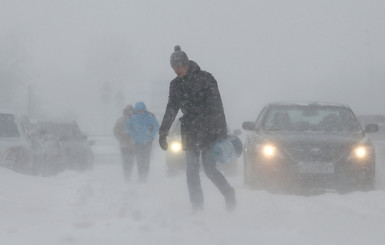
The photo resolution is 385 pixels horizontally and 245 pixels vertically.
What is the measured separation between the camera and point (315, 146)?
863cm

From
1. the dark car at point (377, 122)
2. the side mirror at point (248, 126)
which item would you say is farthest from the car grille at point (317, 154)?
the dark car at point (377, 122)

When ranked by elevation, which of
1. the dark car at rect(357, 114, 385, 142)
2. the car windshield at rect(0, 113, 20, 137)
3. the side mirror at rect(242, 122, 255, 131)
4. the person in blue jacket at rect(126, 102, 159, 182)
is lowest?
the dark car at rect(357, 114, 385, 142)

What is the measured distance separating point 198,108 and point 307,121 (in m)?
4.09

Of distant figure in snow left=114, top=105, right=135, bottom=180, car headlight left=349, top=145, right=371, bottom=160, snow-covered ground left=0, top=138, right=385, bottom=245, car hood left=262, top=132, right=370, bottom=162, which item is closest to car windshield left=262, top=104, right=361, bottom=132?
car hood left=262, top=132, right=370, bottom=162

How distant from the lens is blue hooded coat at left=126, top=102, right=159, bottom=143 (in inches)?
464

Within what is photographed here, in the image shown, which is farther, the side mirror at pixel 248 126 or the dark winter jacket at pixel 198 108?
the side mirror at pixel 248 126

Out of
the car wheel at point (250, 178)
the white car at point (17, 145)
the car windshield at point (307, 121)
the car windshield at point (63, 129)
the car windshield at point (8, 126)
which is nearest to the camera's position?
the car wheel at point (250, 178)

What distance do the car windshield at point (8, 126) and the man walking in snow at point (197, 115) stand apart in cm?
551

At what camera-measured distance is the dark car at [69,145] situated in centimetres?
1505

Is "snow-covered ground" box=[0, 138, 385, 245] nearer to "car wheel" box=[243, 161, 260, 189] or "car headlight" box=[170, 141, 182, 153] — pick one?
"car wheel" box=[243, 161, 260, 189]

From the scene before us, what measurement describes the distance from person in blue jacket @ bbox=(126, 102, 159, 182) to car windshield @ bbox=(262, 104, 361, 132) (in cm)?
244

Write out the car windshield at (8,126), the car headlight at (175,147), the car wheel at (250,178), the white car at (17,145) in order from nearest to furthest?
the car wheel at (250,178)
the white car at (17,145)
the car windshield at (8,126)
the car headlight at (175,147)

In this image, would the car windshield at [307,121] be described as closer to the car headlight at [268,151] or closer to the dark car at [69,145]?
the car headlight at [268,151]

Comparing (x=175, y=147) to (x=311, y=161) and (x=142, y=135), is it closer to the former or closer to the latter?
(x=142, y=135)
